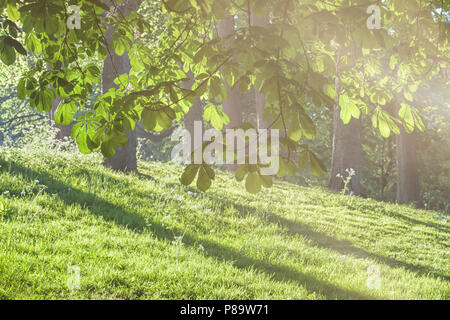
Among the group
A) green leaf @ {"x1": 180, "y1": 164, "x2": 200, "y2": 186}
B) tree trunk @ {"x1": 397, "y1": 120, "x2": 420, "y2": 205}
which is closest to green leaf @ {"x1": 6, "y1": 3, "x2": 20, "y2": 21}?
green leaf @ {"x1": 180, "y1": 164, "x2": 200, "y2": 186}

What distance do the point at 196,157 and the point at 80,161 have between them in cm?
792

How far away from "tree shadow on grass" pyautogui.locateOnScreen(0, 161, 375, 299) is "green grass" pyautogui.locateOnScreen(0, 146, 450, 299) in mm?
15

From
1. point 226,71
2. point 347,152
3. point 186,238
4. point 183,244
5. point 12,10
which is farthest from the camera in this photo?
point 347,152

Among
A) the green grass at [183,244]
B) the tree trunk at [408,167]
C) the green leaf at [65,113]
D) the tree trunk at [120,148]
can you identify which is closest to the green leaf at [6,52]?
the green leaf at [65,113]

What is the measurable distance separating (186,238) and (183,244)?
532 mm

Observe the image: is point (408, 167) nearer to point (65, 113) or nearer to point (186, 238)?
point (186, 238)

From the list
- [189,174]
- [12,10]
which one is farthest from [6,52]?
[189,174]

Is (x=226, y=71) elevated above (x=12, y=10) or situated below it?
below

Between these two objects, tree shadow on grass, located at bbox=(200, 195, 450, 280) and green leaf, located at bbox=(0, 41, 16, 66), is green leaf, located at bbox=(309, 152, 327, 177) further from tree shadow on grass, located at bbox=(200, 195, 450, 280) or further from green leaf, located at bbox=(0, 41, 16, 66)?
tree shadow on grass, located at bbox=(200, 195, 450, 280)

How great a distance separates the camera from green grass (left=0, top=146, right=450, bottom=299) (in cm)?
384

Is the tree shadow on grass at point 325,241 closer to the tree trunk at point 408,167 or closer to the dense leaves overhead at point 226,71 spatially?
the dense leaves overhead at point 226,71

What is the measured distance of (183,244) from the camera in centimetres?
496

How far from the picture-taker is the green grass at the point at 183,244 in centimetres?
384

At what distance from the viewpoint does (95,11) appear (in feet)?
8.18
